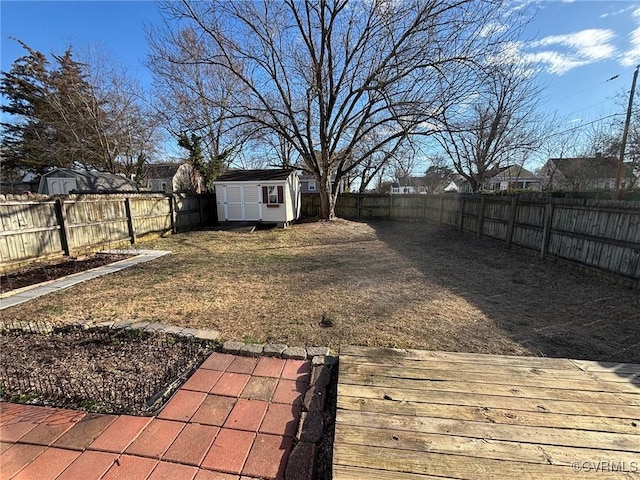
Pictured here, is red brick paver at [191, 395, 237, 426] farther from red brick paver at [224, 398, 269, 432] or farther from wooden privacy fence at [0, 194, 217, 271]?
wooden privacy fence at [0, 194, 217, 271]

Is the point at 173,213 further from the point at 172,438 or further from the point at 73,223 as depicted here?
the point at 172,438

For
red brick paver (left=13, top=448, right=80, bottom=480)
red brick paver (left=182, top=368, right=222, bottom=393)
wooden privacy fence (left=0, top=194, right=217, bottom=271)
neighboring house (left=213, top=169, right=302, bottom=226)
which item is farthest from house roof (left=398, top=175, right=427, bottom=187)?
red brick paver (left=13, top=448, right=80, bottom=480)

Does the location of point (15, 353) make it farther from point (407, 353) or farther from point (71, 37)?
point (71, 37)

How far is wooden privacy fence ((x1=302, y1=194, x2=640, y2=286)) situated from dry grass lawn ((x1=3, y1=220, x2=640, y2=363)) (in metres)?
0.34

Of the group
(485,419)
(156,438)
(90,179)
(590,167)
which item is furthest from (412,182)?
(156,438)

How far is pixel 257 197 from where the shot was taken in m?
13.3

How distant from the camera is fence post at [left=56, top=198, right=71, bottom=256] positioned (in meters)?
6.54

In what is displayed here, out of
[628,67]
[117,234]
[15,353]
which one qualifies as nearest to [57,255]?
[117,234]

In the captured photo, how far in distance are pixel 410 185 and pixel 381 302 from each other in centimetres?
4558

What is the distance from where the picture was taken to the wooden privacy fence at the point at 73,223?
5698mm

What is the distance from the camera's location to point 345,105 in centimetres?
1226

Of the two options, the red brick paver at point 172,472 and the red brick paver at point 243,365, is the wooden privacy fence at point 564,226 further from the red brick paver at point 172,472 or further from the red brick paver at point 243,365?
the red brick paver at point 172,472

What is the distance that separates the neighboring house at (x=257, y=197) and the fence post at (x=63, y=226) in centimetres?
739

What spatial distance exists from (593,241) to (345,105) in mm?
9983
